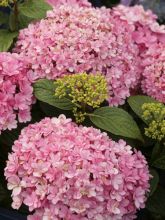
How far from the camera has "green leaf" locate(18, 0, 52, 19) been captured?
5.21ft

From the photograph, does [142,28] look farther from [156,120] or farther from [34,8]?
[156,120]

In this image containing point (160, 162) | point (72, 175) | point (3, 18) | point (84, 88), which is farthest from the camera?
point (3, 18)

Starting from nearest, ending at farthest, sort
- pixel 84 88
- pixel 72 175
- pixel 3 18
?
pixel 72 175 < pixel 84 88 < pixel 3 18

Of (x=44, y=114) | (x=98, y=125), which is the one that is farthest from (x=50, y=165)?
(x=44, y=114)

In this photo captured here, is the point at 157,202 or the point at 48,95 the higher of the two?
the point at 48,95

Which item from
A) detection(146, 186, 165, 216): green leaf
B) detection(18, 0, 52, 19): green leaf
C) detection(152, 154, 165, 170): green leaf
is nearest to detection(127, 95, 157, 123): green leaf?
detection(152, 154, 165, 170): green leaf

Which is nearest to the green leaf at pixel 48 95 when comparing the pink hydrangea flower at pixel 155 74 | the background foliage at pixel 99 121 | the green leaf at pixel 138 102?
the background foliage at pixel 99 121

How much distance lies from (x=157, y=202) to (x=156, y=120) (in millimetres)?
250

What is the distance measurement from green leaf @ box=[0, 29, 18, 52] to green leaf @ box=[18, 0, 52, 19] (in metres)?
0.07

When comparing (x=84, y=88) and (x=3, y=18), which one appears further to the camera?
(x=3, y=18)

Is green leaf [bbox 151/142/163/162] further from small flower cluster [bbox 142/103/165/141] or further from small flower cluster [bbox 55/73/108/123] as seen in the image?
small flower cluster [bbox 55/73/108/123]

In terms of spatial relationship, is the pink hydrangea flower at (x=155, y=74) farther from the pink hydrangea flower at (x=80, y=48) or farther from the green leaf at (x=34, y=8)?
the green leaf at (x=34, y=8)

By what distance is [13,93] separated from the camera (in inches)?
54.0

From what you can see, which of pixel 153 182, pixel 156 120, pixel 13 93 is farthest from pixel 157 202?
pixel 13 93
